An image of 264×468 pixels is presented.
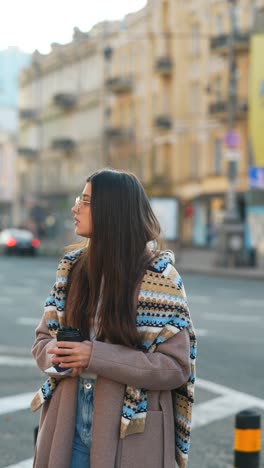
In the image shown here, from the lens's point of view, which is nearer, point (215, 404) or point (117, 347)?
point (117, 347)

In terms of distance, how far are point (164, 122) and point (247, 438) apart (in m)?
49.9

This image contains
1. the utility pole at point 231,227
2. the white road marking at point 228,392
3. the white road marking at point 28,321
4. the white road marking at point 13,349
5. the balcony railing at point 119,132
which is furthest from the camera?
the balcony railing at point 119,132

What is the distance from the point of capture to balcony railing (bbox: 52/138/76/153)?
231 ft

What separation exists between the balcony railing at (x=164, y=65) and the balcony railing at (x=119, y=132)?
20.5 ft

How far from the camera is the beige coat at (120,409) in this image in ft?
10.3

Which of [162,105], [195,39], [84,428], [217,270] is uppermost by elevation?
[195,39]

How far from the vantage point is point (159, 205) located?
42.3 m

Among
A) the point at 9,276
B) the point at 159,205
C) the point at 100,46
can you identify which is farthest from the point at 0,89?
the point at 9,276

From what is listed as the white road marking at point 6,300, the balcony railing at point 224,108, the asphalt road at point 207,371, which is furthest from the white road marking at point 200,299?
the balcony railing at point 224,108

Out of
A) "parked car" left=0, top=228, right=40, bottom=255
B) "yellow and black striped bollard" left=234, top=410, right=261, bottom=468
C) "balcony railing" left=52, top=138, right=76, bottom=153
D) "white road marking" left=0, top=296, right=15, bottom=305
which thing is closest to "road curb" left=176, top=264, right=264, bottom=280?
"white road marking" left=0, top=296, right=15, bottom=305

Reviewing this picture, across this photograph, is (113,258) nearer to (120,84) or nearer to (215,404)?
(215,404)

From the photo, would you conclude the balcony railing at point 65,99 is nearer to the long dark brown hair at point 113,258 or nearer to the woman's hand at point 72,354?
the long dark brown hair at point 113,258

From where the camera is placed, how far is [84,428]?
10.5 feet

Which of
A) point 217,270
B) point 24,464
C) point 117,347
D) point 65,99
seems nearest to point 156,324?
point 117,347
